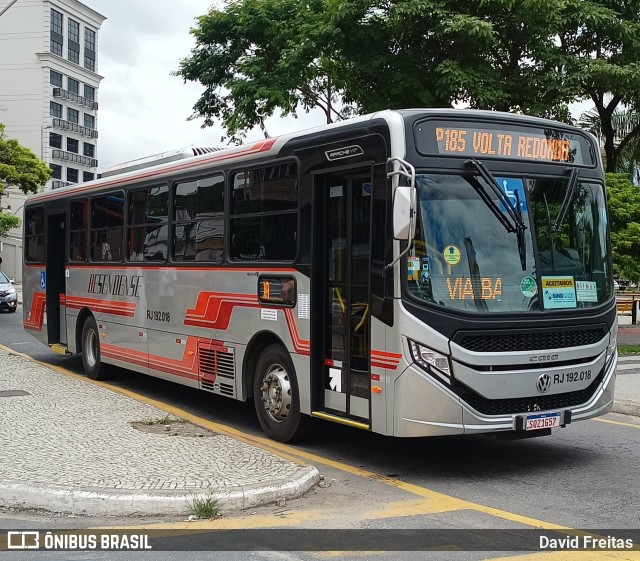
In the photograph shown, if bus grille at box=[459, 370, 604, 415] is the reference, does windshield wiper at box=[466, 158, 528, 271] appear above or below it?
above

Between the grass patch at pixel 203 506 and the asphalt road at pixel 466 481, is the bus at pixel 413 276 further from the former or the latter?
the grass patch at pixel 203 506

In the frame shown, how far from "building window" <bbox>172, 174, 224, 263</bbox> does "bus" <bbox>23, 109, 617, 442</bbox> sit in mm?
38

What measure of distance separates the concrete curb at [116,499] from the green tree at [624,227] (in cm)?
1690

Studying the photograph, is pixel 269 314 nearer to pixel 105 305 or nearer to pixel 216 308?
pixel 216 308

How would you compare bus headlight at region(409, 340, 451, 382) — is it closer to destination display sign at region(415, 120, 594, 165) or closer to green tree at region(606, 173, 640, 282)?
destination display sign at region(415, 120, 594, 165)

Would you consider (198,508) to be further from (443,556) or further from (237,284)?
(237,284)

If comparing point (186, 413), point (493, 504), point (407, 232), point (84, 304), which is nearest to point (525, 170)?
point (407, 232)

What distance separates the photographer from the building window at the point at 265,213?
8938 mm

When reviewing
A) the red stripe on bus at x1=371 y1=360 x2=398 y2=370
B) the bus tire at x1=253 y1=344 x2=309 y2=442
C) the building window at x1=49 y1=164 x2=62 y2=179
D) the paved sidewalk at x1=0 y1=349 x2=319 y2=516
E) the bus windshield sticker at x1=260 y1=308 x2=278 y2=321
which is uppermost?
the building window at x1=49 y1=164 x2=62 y2=179

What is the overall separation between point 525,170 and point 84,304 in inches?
347

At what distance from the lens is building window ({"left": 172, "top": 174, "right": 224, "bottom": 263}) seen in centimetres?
1027

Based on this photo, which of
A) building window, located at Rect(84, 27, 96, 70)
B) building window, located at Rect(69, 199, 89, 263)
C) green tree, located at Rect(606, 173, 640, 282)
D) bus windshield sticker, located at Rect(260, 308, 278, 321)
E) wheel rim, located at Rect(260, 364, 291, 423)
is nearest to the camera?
wheel rim, located at Rect(260, 364, 291, 423)

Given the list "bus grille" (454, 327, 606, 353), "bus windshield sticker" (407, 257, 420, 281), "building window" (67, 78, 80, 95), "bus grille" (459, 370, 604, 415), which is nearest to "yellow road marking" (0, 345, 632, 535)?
"bus grille" (459, 370, 604, 415)

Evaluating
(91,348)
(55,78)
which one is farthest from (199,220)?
(55,78)
